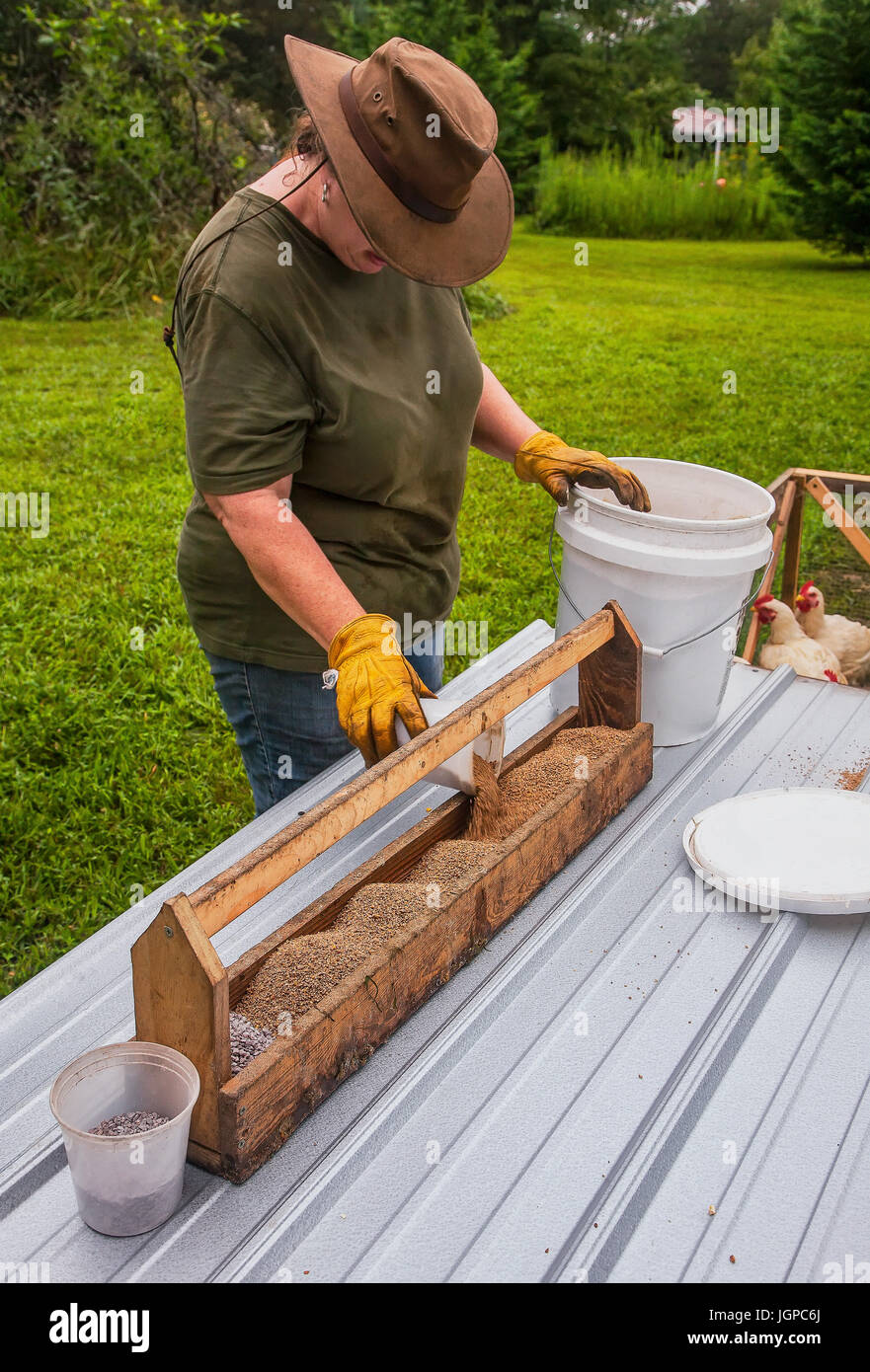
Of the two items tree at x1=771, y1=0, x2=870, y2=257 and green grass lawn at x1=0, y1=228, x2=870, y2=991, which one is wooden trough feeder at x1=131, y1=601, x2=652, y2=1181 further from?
tree at x1=771, y1=0, x2=870, y2=257

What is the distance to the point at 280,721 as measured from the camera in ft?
7.37

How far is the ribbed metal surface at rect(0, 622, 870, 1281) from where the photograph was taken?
3.91 feet

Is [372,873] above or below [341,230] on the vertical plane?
below

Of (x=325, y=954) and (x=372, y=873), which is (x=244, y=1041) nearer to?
(x=325, y=954)

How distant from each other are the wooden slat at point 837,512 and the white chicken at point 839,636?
0.22 meters

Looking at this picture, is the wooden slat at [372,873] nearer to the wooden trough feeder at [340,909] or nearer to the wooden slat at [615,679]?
the wooden trough feeder at [340,909]

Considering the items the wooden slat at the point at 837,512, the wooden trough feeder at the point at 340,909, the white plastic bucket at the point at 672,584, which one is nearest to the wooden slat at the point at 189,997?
the wooden trough feeder at the point at 340,909

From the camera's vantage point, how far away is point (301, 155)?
1899 millimetres

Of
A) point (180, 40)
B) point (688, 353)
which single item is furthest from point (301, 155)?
point (180, 40)

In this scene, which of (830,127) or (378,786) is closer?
(378,786)

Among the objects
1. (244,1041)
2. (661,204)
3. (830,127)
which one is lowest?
(244,1041)

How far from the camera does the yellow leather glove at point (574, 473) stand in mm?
2295

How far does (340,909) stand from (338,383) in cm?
90

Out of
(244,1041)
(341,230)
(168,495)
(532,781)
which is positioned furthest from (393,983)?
(168,495)
